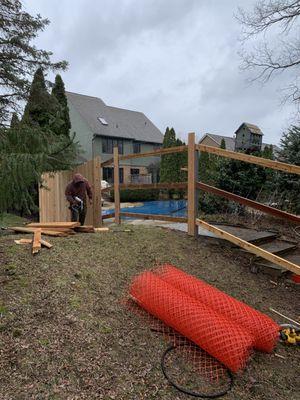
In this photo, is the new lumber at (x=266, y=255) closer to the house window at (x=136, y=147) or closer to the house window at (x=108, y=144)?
the house window at (x=108, y=144)

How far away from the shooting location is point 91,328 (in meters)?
2.38

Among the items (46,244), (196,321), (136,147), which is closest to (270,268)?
(196,321)

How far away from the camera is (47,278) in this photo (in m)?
2.93

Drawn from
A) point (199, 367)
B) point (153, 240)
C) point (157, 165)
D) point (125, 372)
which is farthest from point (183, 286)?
point (157, 165)

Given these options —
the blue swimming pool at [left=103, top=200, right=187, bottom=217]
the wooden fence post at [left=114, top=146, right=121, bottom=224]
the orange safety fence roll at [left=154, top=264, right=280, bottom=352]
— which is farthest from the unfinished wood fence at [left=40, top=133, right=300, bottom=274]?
the blue swimming pool at [left=103, top=200, right=187, bottom=217]

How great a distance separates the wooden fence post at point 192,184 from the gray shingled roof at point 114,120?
2280 centimetres

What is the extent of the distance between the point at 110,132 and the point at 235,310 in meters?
26.5

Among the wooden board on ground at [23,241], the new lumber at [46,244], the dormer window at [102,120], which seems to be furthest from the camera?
the dormer window at [102,120]

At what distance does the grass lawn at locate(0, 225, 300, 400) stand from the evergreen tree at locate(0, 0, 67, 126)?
723cm

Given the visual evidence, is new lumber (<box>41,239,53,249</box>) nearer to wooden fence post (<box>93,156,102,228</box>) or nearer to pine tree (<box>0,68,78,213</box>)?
pine tree (<box>0,68,78,213</box>)

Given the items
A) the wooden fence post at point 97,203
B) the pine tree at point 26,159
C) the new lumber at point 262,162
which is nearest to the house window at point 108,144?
the wooden fence post at point 97,203

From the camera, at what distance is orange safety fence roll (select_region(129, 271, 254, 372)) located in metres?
2.21

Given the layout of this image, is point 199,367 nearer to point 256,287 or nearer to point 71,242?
point 256,287

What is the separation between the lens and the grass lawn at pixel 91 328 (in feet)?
6.22
